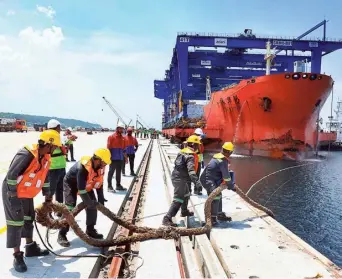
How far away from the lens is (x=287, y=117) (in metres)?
20.1

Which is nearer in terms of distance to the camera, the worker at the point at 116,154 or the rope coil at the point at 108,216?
the rope coil at the point at 108,216

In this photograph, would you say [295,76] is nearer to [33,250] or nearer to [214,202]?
[214,202]

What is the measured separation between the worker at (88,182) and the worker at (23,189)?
0.53m

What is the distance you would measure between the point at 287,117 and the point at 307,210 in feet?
40.3

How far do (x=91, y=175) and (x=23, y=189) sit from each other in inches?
37.9

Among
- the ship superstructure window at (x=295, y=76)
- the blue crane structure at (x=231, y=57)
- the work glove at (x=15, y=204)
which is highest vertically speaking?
the blue crane structure at (x=231, y=57)

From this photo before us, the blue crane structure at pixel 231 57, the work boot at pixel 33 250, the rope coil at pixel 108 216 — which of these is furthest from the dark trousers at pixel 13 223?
the blue crane structure at pixel 231 57

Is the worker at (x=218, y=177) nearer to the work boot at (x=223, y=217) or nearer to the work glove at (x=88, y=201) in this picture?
the work boot at (x=223, y=217)

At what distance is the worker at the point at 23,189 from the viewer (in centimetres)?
377

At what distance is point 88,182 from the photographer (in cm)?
463

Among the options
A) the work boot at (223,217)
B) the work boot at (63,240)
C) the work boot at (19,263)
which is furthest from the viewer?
the work boot at (223,217)

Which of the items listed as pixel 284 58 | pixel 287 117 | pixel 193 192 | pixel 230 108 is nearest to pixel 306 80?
pixel 287 117

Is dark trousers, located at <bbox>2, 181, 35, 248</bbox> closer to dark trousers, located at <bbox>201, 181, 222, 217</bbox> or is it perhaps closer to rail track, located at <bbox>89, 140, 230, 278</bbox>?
rail track, located at <bbox>89, 140, 230, 278</bbox>

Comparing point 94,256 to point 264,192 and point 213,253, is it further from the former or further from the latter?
point 264,192
